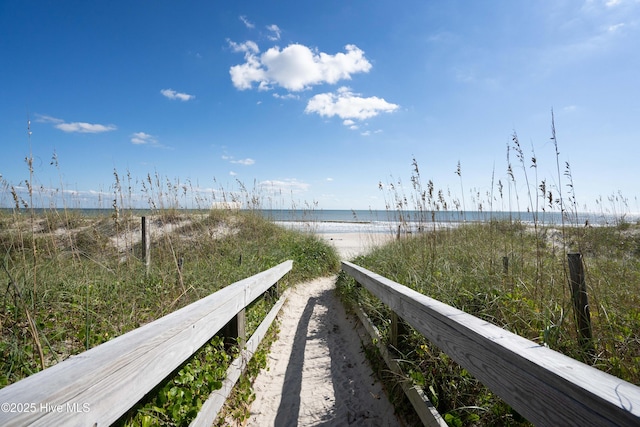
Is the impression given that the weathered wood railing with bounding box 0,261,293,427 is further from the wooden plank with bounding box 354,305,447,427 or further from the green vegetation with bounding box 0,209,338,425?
the wooden plank with bounding box 354,305,447,427

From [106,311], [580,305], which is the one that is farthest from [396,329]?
[106,311]

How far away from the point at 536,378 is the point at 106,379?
54.0 inches

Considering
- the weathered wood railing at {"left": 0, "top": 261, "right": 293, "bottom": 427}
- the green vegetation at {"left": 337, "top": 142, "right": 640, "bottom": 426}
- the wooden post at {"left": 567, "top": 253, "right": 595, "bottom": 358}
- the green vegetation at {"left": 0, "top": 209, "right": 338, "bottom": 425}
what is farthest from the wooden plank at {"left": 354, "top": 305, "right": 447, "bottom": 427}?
the weathered wood railing at {"left": 0, "top": 261, "right": 293, "bottom": 427}

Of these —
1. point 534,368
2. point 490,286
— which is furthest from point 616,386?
point 490,286

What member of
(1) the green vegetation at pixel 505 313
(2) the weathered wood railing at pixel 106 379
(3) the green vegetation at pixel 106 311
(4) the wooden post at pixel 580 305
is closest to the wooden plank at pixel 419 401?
(1) the green vegetation at pixel 505 313

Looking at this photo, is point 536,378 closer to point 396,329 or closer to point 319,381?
point 396,329

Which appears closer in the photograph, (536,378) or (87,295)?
(536,378)

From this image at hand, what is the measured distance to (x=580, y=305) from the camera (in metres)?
2.06

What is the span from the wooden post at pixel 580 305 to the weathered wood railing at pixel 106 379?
2377 millimetres

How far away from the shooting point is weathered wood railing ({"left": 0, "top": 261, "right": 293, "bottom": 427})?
0.74 m

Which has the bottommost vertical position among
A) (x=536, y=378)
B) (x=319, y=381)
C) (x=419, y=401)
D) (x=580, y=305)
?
(x=319, y=381)

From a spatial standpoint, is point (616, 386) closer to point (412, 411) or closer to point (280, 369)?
point (412, 411)

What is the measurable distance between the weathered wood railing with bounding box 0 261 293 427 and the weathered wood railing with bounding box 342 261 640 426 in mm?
1344

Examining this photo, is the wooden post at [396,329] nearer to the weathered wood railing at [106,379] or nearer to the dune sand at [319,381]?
the dune sand at [319,381]
